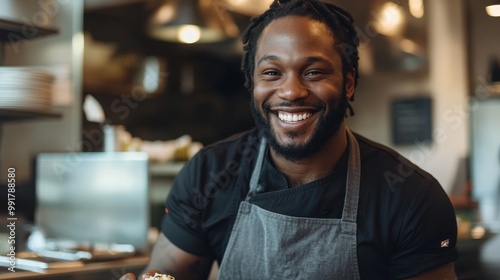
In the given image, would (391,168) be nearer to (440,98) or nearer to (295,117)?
(295,117)

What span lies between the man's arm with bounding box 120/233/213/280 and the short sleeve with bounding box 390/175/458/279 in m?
0.53

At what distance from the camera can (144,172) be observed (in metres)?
2.90

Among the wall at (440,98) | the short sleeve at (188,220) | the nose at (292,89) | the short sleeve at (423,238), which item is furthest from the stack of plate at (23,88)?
the wall at (440,98)

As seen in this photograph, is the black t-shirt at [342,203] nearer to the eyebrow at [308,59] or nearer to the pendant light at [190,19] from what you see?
the eyebrow at [308,59]

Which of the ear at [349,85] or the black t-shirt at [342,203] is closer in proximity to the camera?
the black t-shirt at [342,203]

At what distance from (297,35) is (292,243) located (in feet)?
1.74

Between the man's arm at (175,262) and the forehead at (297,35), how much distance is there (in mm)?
585

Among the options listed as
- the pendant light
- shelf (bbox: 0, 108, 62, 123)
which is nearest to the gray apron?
shelf (bbox: 0, 108, 62, 123)

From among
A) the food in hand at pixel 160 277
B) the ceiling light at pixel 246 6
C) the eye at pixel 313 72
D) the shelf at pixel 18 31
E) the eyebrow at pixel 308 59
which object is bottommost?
the food in hand at pixel 160 277

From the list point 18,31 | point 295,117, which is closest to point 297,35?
point 295,117

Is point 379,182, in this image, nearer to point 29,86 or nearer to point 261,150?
point 261,150

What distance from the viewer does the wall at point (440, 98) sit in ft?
12.1

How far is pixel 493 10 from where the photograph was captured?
3.42m

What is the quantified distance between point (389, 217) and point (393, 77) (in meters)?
2.60
